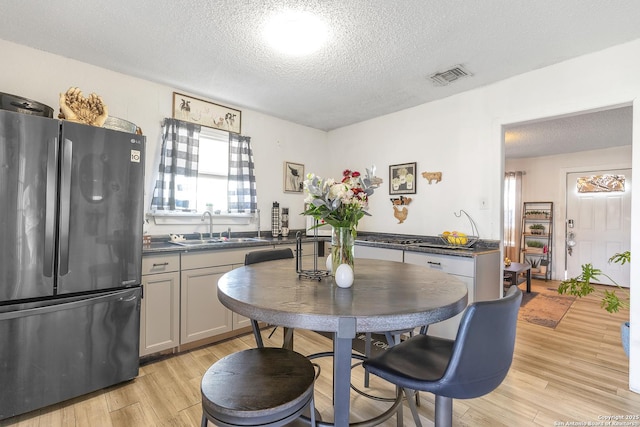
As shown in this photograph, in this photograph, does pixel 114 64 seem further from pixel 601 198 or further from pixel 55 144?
pixel 601 198

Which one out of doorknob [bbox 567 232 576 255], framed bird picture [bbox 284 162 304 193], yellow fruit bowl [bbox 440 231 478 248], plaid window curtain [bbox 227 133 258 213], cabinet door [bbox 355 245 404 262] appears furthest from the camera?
doorknob [bbox 567 232 576 255]

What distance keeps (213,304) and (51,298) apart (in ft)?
3.91

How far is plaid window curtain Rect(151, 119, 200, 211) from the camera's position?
113 inches

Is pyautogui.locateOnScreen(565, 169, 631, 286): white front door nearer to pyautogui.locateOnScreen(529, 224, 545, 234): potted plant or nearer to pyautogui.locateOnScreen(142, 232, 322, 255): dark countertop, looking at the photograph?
pyautogui.locateOnScreen(529, 224, 545, 234): potted plant

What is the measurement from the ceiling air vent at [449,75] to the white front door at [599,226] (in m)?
4.55

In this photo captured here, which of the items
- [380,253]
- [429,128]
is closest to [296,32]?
[429,128]

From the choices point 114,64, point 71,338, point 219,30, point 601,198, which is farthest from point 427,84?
point 601,198

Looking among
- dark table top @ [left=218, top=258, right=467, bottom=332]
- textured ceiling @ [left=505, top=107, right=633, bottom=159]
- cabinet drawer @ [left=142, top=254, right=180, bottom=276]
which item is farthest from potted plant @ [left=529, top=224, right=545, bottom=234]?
cabinet drawer @ [left=142, top=254, right=180, bottom=276]

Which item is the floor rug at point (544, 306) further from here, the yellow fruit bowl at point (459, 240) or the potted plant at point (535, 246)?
the yellow fruit bowl at point (459, 240)

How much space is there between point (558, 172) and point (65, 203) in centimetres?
738

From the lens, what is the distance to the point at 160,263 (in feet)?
7.89

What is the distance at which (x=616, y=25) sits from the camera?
193cm

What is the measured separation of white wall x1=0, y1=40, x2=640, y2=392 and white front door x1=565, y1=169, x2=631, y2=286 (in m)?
4.07

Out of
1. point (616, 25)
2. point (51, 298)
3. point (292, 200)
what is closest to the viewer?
point (51, 298)
